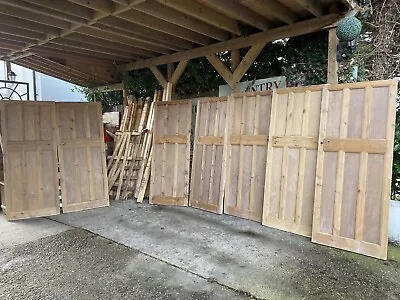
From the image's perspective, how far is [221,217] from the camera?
4.54 m

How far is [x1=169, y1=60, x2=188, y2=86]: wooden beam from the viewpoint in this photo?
5.90m

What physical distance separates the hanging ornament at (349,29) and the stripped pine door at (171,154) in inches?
97.6

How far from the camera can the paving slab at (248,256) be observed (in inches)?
102

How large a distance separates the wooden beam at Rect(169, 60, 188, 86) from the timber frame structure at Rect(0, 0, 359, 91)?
0.04 feet

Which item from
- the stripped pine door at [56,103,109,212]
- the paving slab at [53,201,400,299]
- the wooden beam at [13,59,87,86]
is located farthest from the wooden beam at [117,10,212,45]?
the wooden beam at [13,59,87,86]

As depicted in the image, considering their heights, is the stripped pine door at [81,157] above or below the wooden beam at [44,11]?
below

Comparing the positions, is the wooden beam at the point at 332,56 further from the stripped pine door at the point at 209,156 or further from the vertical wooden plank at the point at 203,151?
the vertical wooden plank at the point at 203,151

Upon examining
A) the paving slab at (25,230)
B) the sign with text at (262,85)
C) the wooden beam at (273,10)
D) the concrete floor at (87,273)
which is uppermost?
the wooden beam at (273,10)

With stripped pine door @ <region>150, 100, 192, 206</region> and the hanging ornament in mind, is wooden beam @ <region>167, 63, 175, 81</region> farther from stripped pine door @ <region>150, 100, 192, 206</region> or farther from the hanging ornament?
the hanging ornament

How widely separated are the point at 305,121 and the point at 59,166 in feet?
12.1

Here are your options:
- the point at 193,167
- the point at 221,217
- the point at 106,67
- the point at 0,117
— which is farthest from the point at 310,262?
the point at 106,67

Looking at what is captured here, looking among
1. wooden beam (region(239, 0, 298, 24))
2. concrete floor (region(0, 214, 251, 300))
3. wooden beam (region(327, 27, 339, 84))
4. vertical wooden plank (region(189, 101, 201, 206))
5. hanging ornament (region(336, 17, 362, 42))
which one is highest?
wooden beam (region(239, 0, 298, 24))

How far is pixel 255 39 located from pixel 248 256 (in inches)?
126

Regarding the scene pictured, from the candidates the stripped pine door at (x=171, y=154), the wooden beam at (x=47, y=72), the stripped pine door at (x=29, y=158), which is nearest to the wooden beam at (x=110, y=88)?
the wooden beam at (x=47, y=72)
